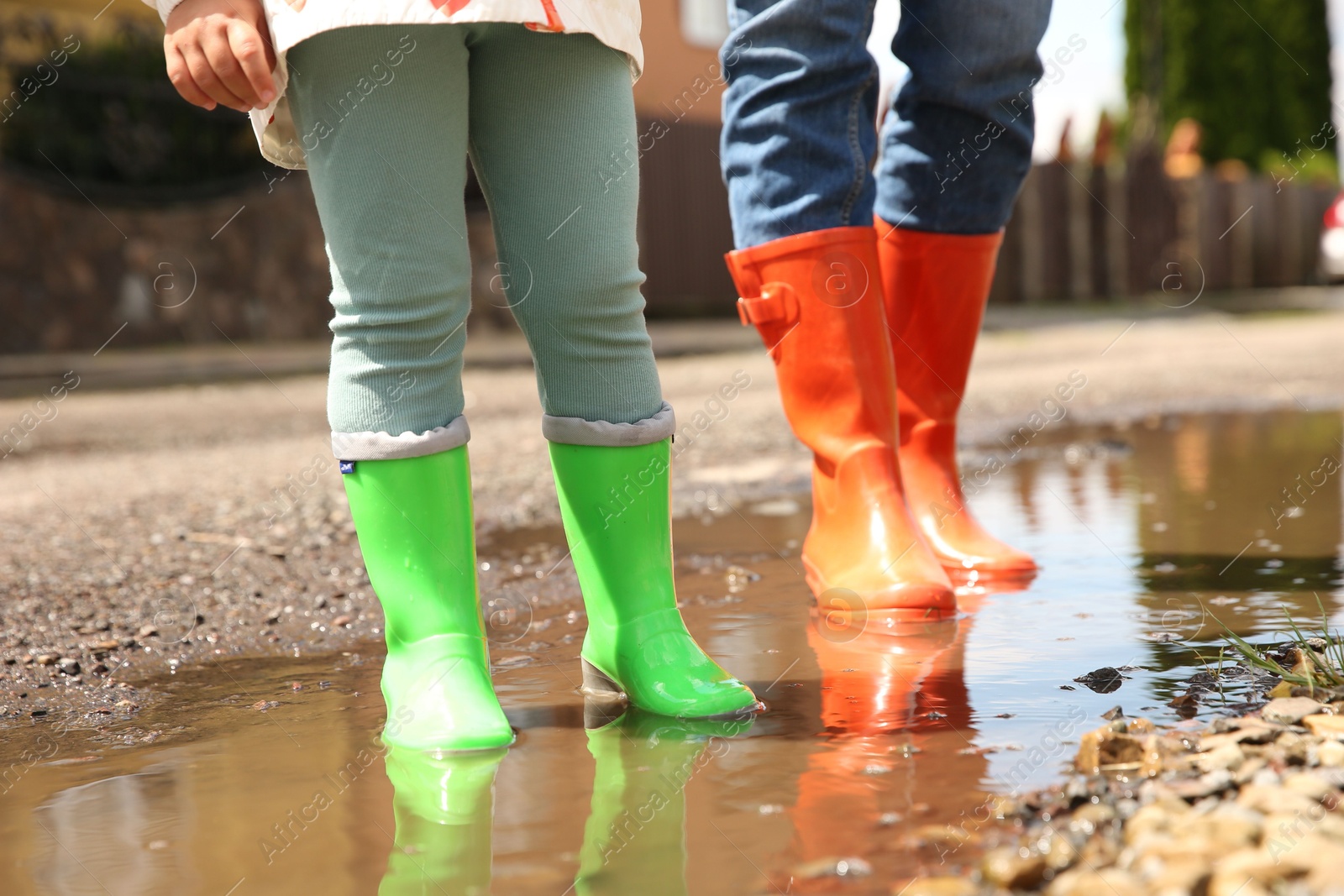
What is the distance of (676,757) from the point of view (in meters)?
1.31

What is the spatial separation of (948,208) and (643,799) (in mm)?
1327

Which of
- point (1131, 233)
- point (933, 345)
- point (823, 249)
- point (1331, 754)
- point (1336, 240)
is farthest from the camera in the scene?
point (1131, 233)

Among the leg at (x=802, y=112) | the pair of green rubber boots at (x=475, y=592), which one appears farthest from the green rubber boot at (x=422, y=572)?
the leg at (x=802, y=112)

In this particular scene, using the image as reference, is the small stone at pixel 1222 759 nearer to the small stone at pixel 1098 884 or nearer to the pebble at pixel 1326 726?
the pebble at pixel 1326 726

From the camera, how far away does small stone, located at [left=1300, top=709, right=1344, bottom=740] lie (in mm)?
1219

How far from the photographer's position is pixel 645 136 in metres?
11.0

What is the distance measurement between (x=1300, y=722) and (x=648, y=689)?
639mm

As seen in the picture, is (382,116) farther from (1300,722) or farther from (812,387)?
(1300,722)

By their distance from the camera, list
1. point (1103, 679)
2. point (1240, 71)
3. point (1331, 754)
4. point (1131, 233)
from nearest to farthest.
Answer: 1. point (1331, 754)
2. point (1103, 679)
3. point (1131, 233)
4. point (1240, 71)

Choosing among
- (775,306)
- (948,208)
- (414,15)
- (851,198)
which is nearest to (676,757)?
(414,15)

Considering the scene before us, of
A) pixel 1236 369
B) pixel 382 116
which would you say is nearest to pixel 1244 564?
pixel 382 116

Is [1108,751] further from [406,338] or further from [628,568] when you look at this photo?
[406,338]

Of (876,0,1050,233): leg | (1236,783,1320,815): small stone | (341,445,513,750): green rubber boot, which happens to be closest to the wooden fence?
(876,0,1050,233): leg

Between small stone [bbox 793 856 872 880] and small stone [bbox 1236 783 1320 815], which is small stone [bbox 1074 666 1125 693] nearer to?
small stone [bbox 1236 783 1320 815]
